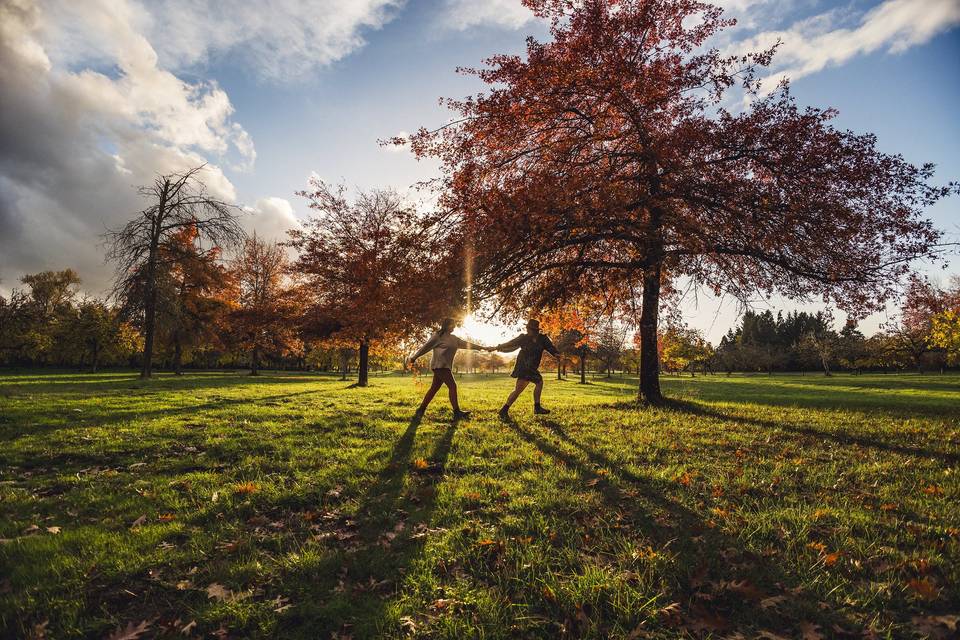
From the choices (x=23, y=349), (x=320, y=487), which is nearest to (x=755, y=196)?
(x=320, y=487)

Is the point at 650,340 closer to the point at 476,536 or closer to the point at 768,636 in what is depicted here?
the point at 476,536

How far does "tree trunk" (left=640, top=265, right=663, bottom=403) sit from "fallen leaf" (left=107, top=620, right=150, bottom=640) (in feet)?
39.7

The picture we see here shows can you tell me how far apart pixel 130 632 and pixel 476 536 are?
97.8 inches

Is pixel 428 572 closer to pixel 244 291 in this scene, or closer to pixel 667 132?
pixel 667 132

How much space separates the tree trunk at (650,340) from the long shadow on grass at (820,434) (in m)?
0.71

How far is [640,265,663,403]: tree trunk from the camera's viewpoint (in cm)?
1224

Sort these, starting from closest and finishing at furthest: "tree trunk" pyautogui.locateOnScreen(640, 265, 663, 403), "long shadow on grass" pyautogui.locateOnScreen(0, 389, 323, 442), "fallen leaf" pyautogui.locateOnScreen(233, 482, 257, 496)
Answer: "fallen leaf" pyautogui.locateOnScreen(233, 482, 257, 496) < "long shadow on grass" pyautogui.locateOnScreen(0, 389, 323, 442) < "tree trunk" pyautogui.locateOnScreen(640, 265, 663, 403)

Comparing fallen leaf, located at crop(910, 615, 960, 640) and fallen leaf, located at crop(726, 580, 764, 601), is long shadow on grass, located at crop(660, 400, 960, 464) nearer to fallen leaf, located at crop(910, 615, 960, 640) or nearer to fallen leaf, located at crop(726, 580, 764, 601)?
fallen leaf, located at crop(910, 615, 960, 640)

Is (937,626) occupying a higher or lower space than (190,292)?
lower

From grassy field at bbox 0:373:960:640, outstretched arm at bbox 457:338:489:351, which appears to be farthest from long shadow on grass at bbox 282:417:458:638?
outstretched arm at bbox 457:338:489:351

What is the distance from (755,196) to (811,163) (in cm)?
128

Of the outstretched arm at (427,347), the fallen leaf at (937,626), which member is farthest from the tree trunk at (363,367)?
the fallen leaf at (937,626)

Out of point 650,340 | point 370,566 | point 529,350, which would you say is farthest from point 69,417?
point 650,340

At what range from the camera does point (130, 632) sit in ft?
8.23
